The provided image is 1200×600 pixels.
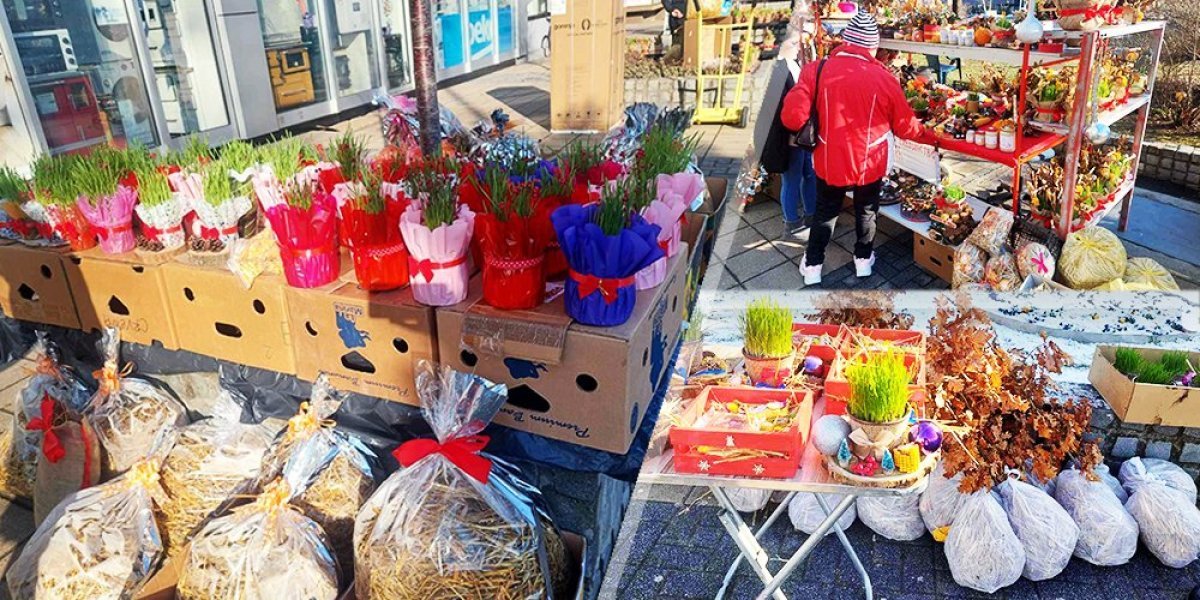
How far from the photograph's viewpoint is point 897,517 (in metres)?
2.57

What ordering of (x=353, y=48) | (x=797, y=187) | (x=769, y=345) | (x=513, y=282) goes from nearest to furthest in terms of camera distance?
(x=513, y=282) < (x=769, y=345) < (x=797, y=187) < (x=353, y=48)

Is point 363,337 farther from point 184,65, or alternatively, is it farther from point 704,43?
point 704,43

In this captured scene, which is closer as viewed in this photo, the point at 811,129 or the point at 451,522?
the point at 451,522

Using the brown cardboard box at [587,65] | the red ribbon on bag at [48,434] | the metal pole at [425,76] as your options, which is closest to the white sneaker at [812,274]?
the metal pole at [425,76]

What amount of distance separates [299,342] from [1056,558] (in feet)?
7.68

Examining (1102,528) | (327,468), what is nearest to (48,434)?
(327,468)

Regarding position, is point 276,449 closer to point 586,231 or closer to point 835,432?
point 586,231

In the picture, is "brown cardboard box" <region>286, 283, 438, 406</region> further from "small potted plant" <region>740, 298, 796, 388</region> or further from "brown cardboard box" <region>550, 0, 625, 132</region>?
"brown cardboard box" <region>550, 0, 625, 132</region>

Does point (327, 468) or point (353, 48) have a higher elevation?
point (353, 48)

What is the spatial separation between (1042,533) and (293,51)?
27.1ft

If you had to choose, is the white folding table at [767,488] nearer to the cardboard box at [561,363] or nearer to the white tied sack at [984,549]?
the cardboard box at [561,363]

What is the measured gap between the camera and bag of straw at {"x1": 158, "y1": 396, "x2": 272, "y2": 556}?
6.53ft

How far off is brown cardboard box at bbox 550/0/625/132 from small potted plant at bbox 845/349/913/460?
6.64 meters

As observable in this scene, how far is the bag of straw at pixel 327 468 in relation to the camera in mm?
1849
